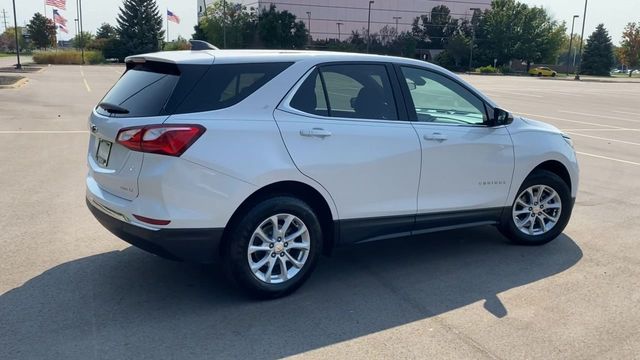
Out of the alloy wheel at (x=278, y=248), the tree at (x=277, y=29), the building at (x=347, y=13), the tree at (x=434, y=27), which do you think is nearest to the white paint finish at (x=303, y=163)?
the alloy wheel at (x=278, y=248)

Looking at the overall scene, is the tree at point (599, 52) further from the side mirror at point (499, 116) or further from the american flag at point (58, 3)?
the side mirror at point (499, 116)

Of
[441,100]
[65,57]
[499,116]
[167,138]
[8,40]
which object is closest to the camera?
[167,138]

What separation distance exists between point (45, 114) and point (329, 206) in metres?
13.9

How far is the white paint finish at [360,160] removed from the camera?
435cm

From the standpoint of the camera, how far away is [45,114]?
16062 millimetres

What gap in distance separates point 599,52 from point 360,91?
Answer: 8874 centimetres

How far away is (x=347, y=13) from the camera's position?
91188mm

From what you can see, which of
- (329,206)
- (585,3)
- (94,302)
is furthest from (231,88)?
(585,3)

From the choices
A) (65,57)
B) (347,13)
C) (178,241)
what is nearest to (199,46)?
(178,241)

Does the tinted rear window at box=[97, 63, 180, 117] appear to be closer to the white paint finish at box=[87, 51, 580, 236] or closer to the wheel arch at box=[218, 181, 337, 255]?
the white paint finish at box=[87, 51, 580, 236]

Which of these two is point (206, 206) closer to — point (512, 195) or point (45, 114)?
point (512, 195)

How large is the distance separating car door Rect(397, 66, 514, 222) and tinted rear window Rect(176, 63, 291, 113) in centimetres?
131

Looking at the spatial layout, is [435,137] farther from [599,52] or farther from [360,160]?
[599,52]

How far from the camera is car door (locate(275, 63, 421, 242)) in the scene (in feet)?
14.4
